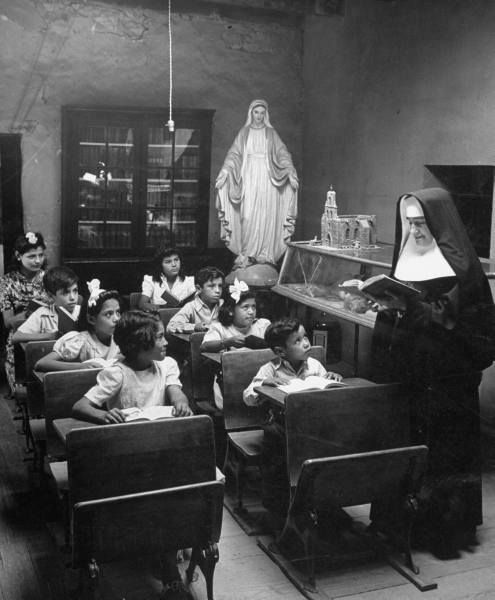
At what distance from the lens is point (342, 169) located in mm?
8672

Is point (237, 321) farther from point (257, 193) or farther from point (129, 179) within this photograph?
point (129, 179)

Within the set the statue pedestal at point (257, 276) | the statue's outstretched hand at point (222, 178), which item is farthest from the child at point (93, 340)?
the statue's outstretched hand at point (222, 178)

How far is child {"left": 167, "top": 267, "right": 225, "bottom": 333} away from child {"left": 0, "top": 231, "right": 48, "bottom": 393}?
1.20 meters

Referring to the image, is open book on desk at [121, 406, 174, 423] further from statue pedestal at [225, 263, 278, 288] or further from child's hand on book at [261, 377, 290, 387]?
statue pedestal at [225, 263, 278, 288]

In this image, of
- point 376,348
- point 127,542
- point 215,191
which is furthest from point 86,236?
point 127,542

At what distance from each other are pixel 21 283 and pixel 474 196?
396cm

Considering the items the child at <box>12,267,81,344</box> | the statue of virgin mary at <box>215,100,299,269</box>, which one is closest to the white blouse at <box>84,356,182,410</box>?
the child at <box>12,267,81,344</box>

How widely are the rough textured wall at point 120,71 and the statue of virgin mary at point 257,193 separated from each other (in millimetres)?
1130

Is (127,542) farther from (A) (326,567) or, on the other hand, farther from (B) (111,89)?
(B) (111,89)

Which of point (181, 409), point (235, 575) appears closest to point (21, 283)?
point (181, 409)

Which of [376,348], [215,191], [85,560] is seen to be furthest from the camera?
[215,191]

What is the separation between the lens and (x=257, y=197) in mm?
8586

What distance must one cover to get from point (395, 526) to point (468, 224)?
3.30 metres

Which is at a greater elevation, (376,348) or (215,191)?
(215,191)
